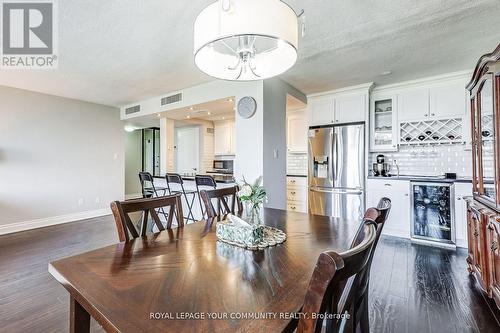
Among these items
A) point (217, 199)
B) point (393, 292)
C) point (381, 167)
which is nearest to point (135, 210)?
point (217, 199)

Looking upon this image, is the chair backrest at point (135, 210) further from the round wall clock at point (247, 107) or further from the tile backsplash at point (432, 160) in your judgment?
the tile backsplash at point (432, 160)

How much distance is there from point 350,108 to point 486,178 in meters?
2.22

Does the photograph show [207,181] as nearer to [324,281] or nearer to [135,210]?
[135,210]

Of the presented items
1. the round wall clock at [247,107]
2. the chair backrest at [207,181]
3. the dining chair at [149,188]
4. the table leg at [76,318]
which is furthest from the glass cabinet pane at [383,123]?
the table leg at [76,318]

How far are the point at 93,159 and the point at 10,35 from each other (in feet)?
10.7

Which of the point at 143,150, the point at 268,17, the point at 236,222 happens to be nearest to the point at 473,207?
the point at 236,222

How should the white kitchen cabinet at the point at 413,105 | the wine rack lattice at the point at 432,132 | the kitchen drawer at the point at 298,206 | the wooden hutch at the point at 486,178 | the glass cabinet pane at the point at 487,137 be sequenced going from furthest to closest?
the kitchen drawer at the point at 298,206 → the white kitchen cabinet at the point at 413,105 → the wine rack lattice at the point at 432,132 → the glass cabinet pane at the point at 487,137 → the wooden hutch at the point at 486,178

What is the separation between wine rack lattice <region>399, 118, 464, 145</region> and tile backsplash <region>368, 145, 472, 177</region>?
190mm

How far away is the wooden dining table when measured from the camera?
65 cm

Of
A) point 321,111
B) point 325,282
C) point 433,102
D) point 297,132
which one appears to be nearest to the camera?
point 325,282

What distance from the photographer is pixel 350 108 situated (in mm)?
4113

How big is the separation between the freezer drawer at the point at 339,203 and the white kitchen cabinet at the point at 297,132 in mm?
1008

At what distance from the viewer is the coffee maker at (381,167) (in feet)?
13.7

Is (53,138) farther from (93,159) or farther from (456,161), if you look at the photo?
(456,161)
